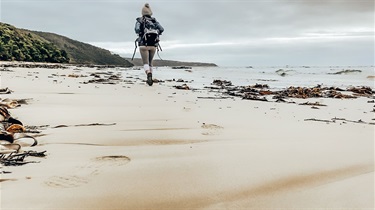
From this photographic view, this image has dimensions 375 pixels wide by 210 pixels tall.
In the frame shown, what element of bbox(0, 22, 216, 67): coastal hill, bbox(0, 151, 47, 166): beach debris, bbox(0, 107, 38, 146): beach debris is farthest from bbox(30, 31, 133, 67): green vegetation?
bbox(0, 151, 47, 166): beach debris

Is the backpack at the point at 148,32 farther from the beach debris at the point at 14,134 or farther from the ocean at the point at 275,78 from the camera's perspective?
the beach debris at the point at 14,134

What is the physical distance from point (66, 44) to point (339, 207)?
1474 inches

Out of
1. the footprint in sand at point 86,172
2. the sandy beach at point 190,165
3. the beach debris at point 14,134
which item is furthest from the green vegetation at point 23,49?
the footprint in sand at point 86,172

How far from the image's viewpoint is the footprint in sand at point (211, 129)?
2429 millimetres

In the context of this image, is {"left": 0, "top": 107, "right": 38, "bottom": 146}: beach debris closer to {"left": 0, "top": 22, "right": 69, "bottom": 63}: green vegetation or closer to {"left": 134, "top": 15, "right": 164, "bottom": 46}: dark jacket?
{"left": 134, "top": 15, "right": 164, "bottom": 46}: dark jacket

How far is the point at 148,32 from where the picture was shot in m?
8.38

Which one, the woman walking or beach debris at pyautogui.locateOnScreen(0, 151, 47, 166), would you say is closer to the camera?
beach debris at pyautogui.locateOnScreen(0, 151, 47, 166)

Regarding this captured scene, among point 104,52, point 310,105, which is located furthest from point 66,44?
point 310,105

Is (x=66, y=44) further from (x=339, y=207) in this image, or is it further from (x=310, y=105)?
(x=339, y=207)

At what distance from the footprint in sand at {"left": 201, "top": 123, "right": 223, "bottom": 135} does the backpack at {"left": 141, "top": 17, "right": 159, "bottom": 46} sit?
20.2 feet

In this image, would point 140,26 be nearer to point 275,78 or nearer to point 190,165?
point 190,165

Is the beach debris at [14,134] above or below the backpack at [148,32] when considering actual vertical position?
below

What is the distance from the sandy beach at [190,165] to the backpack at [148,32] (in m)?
5.80

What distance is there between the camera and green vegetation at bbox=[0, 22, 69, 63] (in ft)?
65.9
